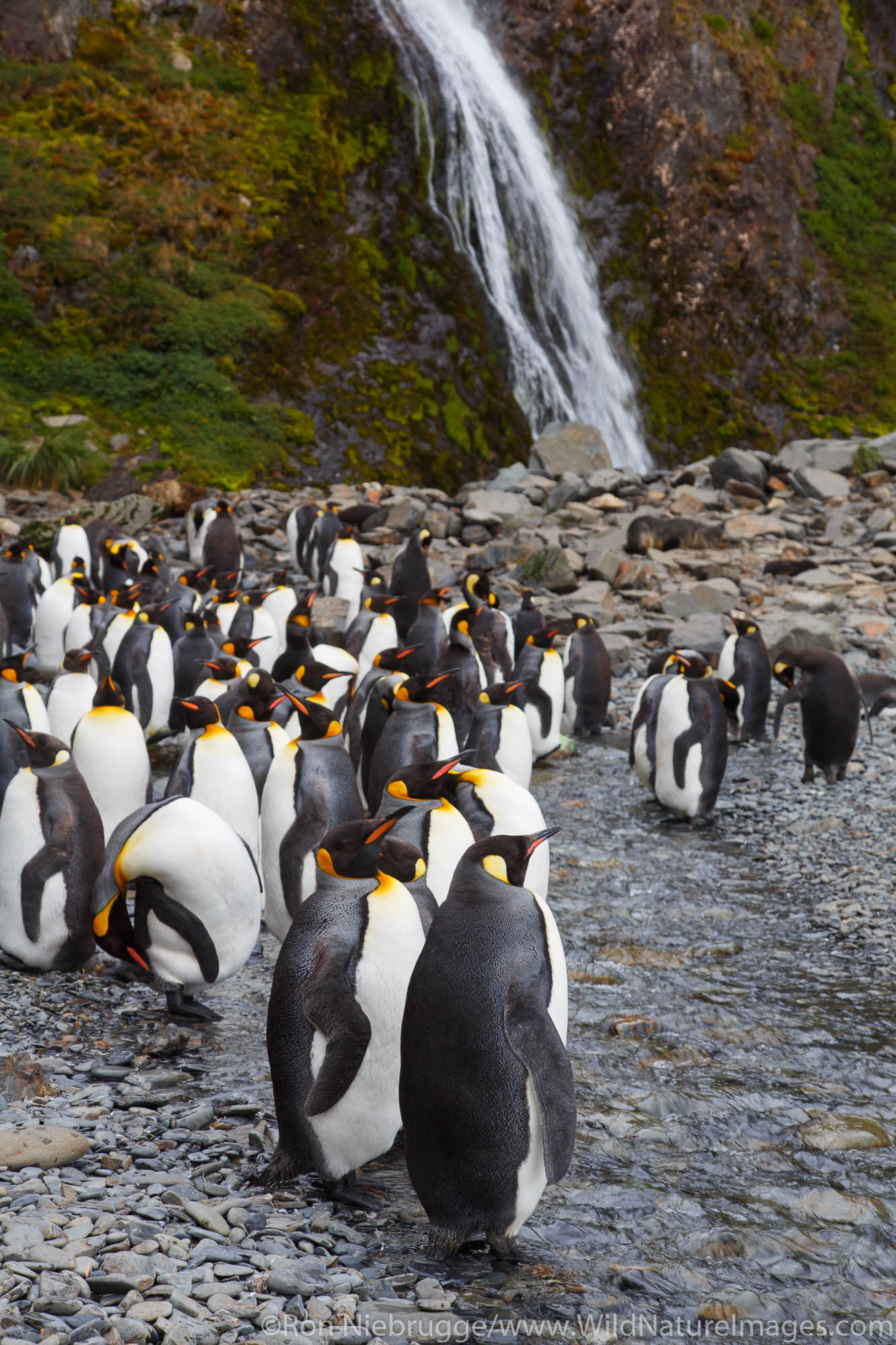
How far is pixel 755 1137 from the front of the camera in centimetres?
416

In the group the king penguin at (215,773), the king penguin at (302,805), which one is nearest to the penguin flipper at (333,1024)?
the king penguin at (302,805)

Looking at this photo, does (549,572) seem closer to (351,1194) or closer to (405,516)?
(405,516)

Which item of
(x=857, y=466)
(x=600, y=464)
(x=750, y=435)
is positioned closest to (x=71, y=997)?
(x=600, y=464)

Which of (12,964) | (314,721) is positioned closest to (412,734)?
(314,721)

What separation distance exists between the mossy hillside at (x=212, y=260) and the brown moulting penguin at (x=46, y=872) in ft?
48.8

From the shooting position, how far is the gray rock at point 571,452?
67.9 feet

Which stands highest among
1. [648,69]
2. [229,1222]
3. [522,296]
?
[648,69]

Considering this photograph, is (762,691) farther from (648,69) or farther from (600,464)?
(648,69)

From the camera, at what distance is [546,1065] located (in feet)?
10.1

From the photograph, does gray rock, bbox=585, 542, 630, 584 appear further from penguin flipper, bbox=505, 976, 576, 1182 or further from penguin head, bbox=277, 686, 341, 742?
penguin flipper, bbox=505, 976, 576, 1182

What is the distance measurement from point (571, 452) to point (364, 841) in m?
18.0

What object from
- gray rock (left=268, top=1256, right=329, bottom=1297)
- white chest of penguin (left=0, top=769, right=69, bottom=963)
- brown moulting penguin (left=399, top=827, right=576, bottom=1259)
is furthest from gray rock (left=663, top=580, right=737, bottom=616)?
gray rock (left=268, top=1256, right=329, bottom=1297)

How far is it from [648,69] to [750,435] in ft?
31.9

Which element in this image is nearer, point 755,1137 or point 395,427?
point 755,1137
